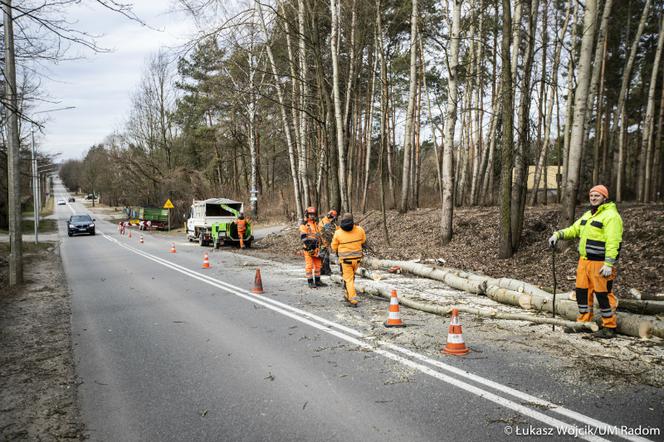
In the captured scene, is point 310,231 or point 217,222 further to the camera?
point 217,222

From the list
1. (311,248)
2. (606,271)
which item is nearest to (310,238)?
(311,248)

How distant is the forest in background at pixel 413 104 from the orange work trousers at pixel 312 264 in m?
5.01

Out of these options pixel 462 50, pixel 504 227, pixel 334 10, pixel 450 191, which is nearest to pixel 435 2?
pixel 462 50

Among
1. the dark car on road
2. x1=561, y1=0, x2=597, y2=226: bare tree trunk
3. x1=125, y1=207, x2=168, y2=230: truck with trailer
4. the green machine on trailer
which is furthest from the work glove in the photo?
x1=125, y1=207, x2=168, y2=230: truck with trailer

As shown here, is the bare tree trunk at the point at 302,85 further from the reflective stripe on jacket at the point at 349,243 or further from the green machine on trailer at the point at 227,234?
the reflective stripe on jacket at the point at 349,243

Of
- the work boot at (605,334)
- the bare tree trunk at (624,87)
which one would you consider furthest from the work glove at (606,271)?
the bare tree trunk at (624,87)

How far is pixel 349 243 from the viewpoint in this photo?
28.8 ft

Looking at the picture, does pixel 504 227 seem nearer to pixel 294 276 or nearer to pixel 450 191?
pixel 450 191

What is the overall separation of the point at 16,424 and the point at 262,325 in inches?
141

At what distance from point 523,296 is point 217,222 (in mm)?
18385

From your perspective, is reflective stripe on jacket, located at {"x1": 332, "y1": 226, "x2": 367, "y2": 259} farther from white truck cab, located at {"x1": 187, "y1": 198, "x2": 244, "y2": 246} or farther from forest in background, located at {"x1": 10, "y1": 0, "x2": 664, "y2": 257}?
white truck cab, located at {"x1": 187, "y1": 198, "x2": 244, "y2": 246}

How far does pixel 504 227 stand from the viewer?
11.9 meters

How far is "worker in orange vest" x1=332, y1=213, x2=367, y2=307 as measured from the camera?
869cm

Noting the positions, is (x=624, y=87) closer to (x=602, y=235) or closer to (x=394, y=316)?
(x=602, y=235)
